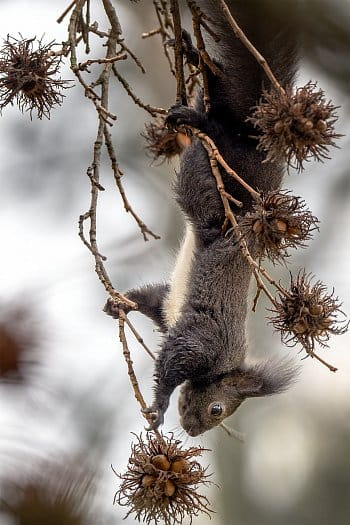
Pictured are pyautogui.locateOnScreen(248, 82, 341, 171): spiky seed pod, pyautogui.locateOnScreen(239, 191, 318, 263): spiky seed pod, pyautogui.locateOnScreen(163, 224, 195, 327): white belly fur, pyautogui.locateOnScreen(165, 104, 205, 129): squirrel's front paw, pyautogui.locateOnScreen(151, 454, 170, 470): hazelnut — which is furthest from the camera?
pyautogui.locateOnScreen(163, 224, 195, 327): white belly fur

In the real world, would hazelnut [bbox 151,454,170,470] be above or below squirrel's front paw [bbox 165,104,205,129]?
below

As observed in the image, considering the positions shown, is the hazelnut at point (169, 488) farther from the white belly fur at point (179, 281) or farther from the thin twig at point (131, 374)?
the white belly fur at point (179, 281)

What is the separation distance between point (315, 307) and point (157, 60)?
3956mm

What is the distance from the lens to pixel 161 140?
2.89 m

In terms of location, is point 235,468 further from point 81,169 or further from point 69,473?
point 69,473

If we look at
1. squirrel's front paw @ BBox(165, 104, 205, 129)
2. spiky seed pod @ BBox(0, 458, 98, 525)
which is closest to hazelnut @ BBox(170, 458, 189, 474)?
spiky seed pod @ BBox(0, 458, 98, 525)

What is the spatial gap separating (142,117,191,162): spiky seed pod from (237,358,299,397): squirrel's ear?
3.39ft

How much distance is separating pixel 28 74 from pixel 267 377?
1.78 metres

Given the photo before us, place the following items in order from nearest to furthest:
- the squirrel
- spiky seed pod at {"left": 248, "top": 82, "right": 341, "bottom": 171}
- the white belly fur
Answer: spiky seed pod at {"left": 248, "top": 82, "right": 341, "bottom": 171}, the squirrel, the white belly fur

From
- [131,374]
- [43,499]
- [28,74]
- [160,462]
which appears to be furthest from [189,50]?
[43,499]

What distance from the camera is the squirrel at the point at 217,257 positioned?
286cm

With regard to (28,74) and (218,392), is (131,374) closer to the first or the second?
(28,74)

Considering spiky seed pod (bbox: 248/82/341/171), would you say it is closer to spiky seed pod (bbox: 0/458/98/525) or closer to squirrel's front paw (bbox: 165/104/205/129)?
squirrel's front paw (bbox: 165/104/205/129)

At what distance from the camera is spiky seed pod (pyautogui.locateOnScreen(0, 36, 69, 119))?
6.98 feet
